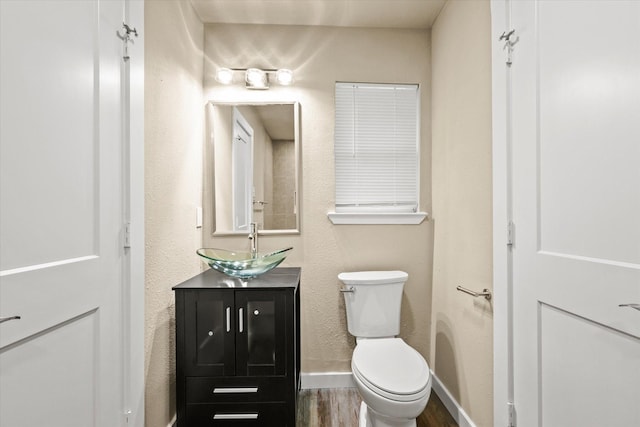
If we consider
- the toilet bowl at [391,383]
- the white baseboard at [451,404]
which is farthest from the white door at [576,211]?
the white baseboard at [451,404]

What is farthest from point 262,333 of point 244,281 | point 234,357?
point 244,281

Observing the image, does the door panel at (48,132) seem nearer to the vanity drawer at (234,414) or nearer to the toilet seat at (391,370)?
the vanity drawer at (234,414)

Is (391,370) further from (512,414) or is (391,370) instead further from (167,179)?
(167,179)

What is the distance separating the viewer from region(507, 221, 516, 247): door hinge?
1.36m

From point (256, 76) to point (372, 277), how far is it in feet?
5.05

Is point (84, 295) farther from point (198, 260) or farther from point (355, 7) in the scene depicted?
point (355, 7)

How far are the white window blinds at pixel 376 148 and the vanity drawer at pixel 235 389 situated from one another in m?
1.21

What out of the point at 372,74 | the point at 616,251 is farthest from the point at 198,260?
the point at 616,251

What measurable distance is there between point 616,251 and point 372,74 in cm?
184

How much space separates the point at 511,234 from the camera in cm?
137

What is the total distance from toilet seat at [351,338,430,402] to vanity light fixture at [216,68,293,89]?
1.76 meters

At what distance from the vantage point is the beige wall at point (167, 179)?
153cm

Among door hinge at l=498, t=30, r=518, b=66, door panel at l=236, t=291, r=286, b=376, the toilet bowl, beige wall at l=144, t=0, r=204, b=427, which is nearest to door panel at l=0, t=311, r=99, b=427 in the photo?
beige wall at l=144, t=0, r=204, b=427

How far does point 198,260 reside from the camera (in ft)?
7.13
